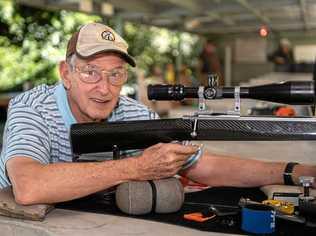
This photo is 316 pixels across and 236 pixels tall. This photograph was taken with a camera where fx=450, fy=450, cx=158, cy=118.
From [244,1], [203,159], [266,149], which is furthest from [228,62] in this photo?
[203,159]

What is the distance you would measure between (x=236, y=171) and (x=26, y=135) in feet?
2.06

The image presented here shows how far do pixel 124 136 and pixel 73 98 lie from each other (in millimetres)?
236

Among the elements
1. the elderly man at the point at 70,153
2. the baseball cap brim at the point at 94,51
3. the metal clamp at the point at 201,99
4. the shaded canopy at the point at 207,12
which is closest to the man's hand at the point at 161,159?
the elderly man at the point at 70,153

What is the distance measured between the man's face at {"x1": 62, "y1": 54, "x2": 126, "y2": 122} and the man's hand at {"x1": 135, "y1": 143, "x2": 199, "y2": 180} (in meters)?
0.29

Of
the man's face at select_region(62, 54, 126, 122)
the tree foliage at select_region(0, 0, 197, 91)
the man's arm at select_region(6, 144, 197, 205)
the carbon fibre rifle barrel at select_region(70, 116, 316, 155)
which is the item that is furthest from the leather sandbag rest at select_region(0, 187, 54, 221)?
the tree foliage at select_region(0, 0, 197, 91)

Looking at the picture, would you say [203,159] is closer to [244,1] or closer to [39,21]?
[244,1]

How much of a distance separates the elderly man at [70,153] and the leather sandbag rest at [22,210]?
0.01 m

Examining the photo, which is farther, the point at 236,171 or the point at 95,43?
the point at 236,171

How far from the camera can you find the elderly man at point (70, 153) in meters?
1.06

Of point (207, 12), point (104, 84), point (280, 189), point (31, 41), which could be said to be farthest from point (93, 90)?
point (31, 41)

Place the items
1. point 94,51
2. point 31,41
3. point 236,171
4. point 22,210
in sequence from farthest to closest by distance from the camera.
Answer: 1. point 31,41
2. point 236,171
3. point 94,51
4. point 22,210

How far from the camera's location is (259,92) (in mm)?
1128

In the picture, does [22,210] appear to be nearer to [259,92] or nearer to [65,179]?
[65,179]

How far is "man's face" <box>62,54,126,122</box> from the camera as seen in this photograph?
1.29m
